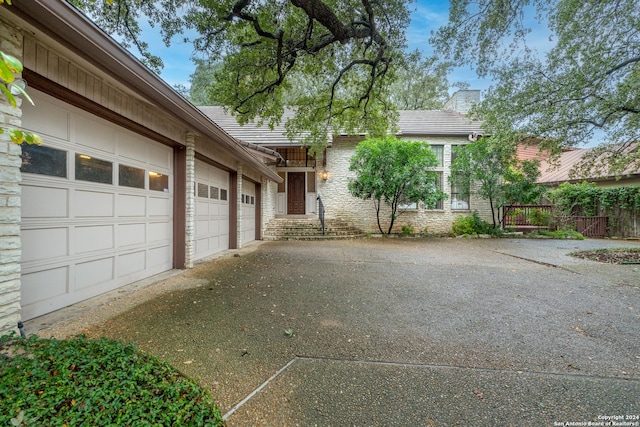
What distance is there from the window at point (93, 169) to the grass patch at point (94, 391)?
2.25 meters

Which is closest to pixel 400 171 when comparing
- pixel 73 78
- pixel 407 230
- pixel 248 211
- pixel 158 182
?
pixel 407 230

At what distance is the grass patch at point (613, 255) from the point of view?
6.61 meters

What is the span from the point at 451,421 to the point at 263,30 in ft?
22.8

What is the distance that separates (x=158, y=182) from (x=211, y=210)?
2074mm

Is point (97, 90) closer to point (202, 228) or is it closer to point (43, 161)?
point (43, 161)

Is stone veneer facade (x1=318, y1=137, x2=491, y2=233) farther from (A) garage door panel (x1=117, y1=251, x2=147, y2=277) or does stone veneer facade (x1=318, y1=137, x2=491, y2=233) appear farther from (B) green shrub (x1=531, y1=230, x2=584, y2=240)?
(A) garage door panel (x1=117, y1=251, x2=147, y2=277)

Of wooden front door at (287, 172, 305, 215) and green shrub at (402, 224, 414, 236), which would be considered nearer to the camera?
green shrub at (402, 224, 414, 236)

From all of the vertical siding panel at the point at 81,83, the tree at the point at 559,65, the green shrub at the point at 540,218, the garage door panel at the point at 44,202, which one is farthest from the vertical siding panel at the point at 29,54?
the green shrub at the point at 540,218

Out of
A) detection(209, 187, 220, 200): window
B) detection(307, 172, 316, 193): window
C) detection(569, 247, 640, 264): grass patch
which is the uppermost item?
detection(307, 172, 316, 193): window

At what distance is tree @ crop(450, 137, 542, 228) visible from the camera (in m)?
10.6

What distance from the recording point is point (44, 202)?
117 inches

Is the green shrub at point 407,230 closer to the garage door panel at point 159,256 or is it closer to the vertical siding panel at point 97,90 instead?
the garage door panel at point 159,256

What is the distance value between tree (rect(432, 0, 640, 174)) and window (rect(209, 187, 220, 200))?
6.62 meters

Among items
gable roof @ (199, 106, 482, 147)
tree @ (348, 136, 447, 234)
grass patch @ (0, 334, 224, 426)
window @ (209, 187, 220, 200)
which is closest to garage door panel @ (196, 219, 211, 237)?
window @ (209, 187, 220, 200)
